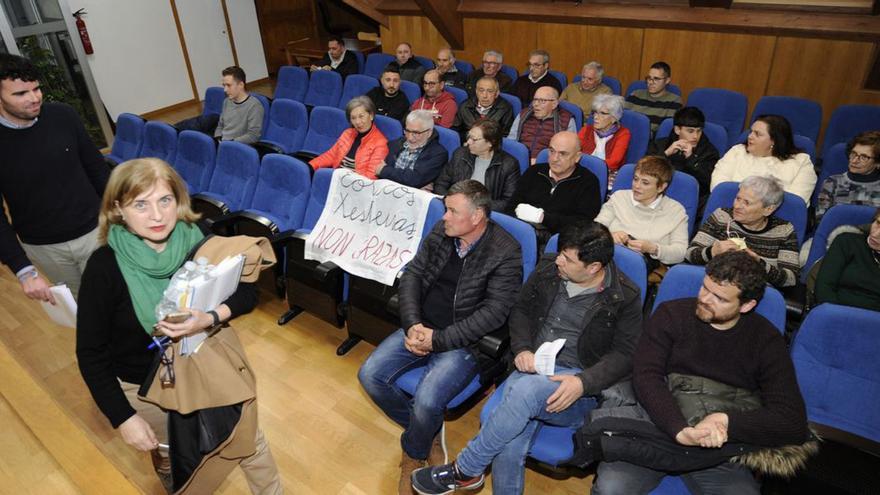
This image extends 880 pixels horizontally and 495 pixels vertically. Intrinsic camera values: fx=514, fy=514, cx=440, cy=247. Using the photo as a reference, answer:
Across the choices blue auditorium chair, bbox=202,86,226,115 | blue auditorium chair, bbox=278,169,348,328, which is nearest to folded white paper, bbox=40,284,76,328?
blue auditorium chair, bbox=278,169,348,328

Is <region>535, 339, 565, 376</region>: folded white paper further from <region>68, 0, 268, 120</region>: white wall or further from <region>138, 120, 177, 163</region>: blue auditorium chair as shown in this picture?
<region>68, 0, 268, 120</region>: white wall

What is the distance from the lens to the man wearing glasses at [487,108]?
4.50m

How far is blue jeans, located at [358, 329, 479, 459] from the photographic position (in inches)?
85.2

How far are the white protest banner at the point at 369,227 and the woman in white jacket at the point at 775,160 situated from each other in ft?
6.41

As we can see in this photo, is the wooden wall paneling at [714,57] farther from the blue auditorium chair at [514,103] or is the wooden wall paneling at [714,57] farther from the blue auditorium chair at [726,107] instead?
the blue auditorium chair at [514,103]

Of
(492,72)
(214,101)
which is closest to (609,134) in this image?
(492,72)

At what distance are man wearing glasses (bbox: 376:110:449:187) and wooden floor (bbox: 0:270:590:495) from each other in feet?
3.85

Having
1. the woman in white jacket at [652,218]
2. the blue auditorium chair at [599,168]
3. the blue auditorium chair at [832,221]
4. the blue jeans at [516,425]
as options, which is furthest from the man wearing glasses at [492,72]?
the blue jeans at [516,425]

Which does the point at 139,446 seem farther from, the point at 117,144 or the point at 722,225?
the point at 117,144

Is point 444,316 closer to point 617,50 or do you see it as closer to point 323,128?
point 323,128

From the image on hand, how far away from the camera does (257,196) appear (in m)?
3.68

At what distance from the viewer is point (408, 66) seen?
6305 mm

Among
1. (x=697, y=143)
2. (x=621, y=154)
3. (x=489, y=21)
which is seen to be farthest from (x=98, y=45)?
(x=697, y=143)

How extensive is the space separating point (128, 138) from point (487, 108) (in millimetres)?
3532
